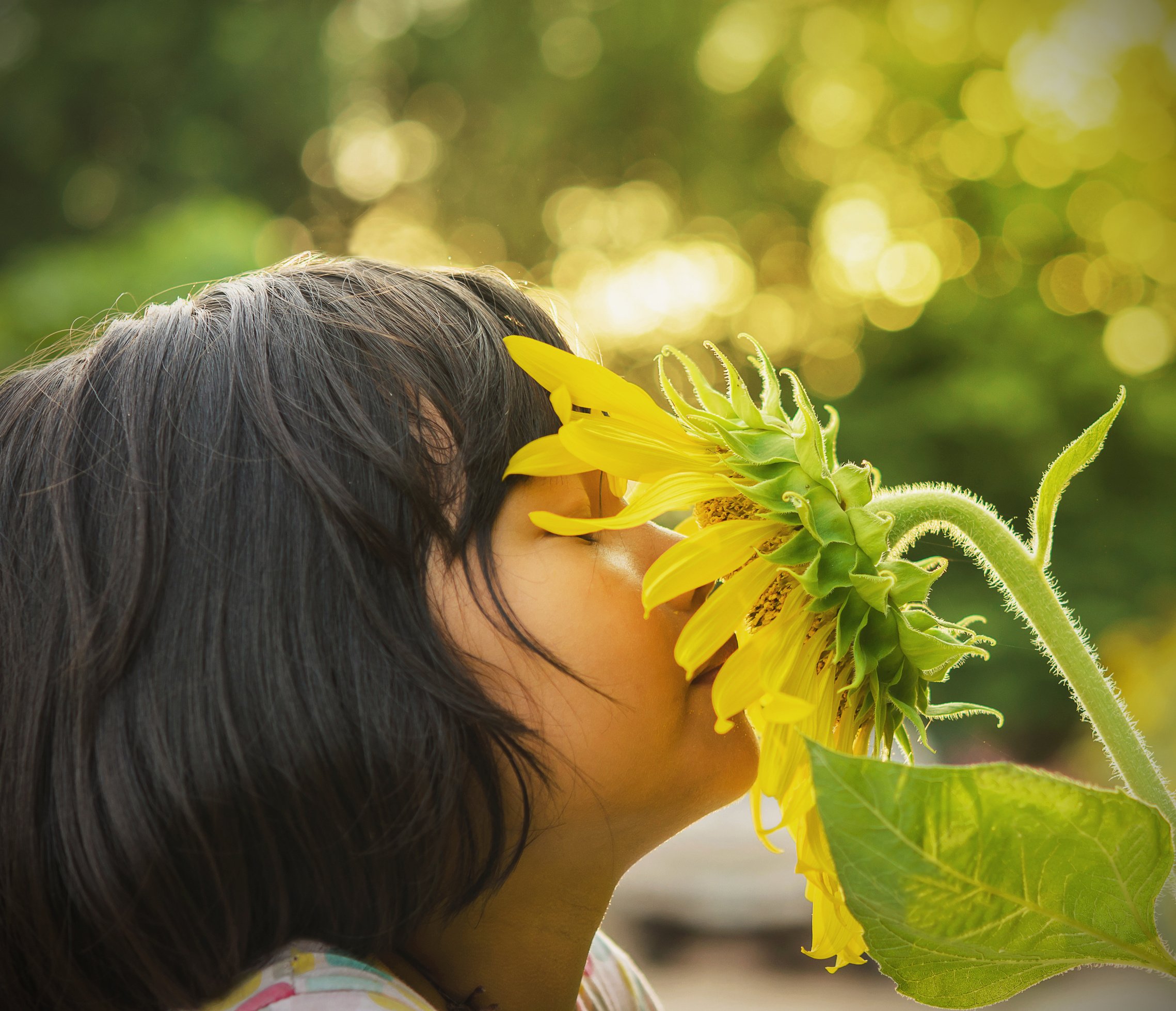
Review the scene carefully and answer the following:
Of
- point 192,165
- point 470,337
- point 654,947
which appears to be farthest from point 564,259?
point 470,337

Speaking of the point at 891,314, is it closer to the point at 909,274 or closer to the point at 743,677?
the point at 909,274

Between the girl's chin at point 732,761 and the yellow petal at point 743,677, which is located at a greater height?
the yellow petal at point 743,677

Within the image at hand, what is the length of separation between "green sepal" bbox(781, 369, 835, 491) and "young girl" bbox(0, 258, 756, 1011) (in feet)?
0.36

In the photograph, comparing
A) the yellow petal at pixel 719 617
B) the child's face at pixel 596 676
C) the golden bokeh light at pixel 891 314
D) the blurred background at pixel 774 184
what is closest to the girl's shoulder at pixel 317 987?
the child's face at pixel 596 676

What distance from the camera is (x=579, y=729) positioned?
1.70 feet

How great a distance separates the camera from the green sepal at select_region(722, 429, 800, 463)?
50 cm

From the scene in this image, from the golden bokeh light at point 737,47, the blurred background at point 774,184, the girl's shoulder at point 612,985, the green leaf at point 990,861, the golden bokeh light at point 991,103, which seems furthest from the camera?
the golden bokeh light at point 737,47

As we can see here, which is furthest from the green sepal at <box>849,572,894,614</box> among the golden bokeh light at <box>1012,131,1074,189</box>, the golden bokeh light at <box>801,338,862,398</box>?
the golden bokeh light at <box>1012,131,1074,189</box>

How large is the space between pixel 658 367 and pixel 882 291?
496 centimetres

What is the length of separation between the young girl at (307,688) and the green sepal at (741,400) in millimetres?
90

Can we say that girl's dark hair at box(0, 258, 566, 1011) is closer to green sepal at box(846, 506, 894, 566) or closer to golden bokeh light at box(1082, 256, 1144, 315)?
green sepal at box(846, 506, 894, 566)

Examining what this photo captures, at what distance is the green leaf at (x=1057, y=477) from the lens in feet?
1.59

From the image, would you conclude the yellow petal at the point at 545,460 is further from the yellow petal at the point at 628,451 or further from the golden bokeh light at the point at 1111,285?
the golden bokeh light at the point at 1111,285

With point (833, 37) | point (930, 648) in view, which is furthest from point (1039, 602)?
point (833, 37)
